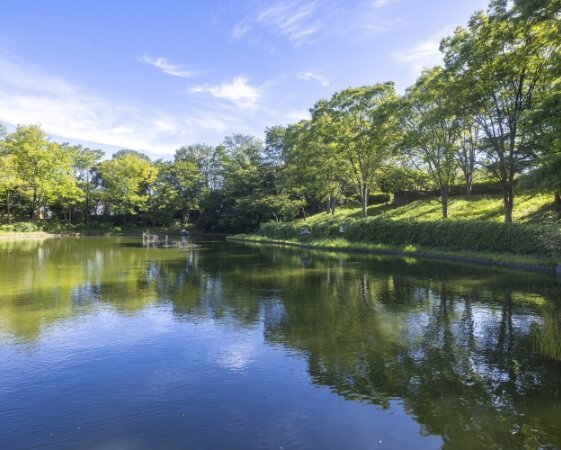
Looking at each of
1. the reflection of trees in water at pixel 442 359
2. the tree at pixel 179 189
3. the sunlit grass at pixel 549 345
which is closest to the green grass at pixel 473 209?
the reflection of trees in water at pixel 442 359

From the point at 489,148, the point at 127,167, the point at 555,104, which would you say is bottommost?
the point at 555,104

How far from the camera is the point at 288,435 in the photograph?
4465 mm

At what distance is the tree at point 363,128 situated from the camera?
29.8 m

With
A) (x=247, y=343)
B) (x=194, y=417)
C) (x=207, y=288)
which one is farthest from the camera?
(x=207, y=288)

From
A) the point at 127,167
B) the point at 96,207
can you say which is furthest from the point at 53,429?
the point at 96,207

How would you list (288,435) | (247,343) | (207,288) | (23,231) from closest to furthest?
(288,435), (247,343), (207,288), (23,231)

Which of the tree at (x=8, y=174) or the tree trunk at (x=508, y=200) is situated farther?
the tree at (x=8, y=174)

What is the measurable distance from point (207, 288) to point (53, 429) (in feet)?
29.3

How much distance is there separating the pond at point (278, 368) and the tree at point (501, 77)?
407 inches

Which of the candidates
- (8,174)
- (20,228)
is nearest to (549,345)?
(20,228)

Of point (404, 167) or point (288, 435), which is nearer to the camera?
point (288, 435)

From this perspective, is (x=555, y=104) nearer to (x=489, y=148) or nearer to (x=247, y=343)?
(x=247, y=343)

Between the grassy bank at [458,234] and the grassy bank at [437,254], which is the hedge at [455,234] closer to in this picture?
the grassy bank at [458,234]

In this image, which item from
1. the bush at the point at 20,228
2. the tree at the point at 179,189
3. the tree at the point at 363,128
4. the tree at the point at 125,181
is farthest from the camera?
the tree at the point at 179,189
